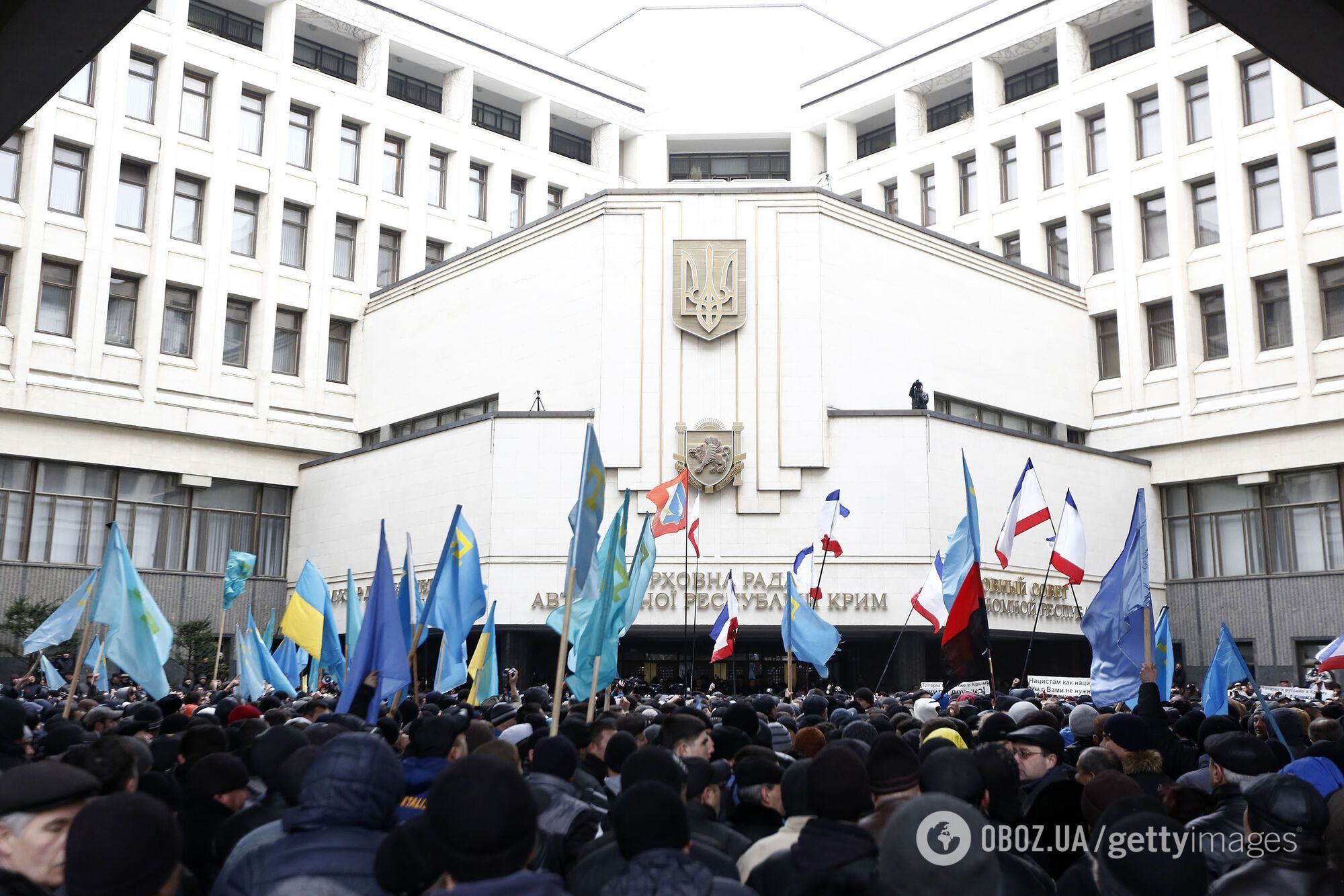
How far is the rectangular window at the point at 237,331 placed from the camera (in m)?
35.7

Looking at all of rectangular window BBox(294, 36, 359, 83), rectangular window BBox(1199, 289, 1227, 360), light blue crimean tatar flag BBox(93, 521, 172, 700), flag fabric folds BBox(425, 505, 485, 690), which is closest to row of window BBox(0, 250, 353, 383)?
rectangular window BBox(294, 36, 359, 83)

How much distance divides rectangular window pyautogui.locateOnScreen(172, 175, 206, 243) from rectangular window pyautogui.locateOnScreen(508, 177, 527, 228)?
1052cm

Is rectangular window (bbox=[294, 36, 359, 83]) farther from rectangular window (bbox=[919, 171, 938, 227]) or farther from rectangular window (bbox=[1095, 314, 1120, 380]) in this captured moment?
rectangular window (bbox=[1095, 314, 1120, 380])

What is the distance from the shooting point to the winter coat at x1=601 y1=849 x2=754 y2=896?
12.4 ft

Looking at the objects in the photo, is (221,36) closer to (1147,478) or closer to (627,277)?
(627,277)

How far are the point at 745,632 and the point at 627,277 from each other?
29.5ft

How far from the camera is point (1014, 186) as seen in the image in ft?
130

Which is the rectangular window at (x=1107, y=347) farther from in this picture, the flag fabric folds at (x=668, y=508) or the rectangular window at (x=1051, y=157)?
the flag fabric folds at (x=668, y=508)

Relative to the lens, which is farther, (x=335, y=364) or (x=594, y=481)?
(x=335, y=364)

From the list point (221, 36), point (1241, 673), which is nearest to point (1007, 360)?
point (1241, 673)

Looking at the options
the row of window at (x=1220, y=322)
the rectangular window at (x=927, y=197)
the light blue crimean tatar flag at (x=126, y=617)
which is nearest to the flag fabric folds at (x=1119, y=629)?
the light blue crimean tatar flag at (x=126, y=617)

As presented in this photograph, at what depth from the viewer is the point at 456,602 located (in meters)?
13.9

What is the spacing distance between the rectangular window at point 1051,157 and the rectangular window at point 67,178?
91.3 feet

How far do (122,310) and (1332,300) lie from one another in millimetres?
32512
